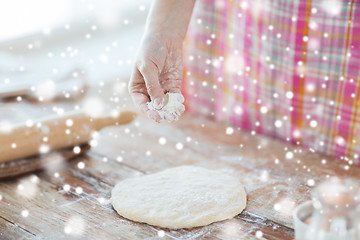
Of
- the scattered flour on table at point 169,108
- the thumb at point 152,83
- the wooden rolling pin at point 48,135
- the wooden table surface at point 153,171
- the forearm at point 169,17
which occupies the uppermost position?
the forearm at point 169,17

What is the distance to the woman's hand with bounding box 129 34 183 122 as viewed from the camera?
1.24 meters

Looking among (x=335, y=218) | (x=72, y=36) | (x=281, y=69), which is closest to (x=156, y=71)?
(x=281, y=69)

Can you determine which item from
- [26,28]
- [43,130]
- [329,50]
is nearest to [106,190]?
[43,130]

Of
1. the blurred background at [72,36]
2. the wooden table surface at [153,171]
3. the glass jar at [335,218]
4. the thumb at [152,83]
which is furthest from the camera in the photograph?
the blurred background at [72,36]

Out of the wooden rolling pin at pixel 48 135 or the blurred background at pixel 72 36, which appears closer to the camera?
the wooden rolling pin at pixel 48 135

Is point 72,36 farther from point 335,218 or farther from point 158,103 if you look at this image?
point 335,218

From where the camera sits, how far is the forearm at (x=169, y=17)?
4.41 ft

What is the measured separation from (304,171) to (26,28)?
1.66m

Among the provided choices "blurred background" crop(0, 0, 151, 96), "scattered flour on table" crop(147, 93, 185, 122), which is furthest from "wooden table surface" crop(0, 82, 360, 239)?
"blurred background" crop(0, 0, 151, 96)

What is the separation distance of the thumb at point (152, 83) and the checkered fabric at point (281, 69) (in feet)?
1.72

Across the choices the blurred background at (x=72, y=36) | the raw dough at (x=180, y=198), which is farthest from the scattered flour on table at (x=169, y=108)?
the blurred background at (x=72, y=36)

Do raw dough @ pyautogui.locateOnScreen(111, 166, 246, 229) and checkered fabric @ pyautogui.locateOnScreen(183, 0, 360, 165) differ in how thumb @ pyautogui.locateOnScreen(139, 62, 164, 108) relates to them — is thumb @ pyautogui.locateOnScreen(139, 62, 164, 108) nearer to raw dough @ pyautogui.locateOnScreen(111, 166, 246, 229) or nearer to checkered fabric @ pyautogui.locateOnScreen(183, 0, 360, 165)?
raw dough @ pyautogui.locateOnScreen(111, 166, 246, 229)

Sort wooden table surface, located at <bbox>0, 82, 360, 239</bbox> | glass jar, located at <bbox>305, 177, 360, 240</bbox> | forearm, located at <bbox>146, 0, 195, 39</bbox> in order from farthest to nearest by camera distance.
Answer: forearm, located at <bbox>146, 0, 195, 39</bbox>
wooden table surface, located at <bbox>0, 82, 360, 239</bbox>
glass jar, located at <bbox>305, 177, 360, 240</bbox>

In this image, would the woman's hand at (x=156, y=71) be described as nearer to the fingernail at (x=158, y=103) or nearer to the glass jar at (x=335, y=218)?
the fingernail at (x=158, y=103)
